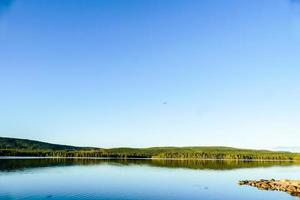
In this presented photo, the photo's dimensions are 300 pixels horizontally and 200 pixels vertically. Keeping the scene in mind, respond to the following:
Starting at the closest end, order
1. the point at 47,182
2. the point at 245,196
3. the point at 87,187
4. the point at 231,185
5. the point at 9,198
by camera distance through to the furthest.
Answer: the point at 9,198, the point at 245,196, the point at 87,187, the point at 47,182, the point at 231,185

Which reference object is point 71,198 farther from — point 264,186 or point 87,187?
point 264,186

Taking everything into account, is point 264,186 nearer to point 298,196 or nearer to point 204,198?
point 298,196

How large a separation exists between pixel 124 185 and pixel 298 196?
30090 mm

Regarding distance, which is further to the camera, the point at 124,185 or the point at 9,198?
the point at 124,185

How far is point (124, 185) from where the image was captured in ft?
235

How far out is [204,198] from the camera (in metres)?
58.1

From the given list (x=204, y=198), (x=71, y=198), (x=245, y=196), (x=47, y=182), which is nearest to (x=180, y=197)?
(x=204, y=198)

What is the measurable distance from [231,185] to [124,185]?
2143 cm

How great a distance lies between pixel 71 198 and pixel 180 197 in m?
16.2

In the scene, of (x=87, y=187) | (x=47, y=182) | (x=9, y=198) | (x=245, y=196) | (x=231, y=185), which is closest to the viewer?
(x=9, y=198)

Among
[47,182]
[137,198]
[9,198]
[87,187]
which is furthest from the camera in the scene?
[47,182]

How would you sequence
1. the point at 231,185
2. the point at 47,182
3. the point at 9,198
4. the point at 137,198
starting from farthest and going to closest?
the point at 231,185, the point at 47,182, the point at 137,198, the point at 9,198

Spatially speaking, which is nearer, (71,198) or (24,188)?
(71,198)

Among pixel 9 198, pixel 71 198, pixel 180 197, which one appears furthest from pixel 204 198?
pixel 9 198
